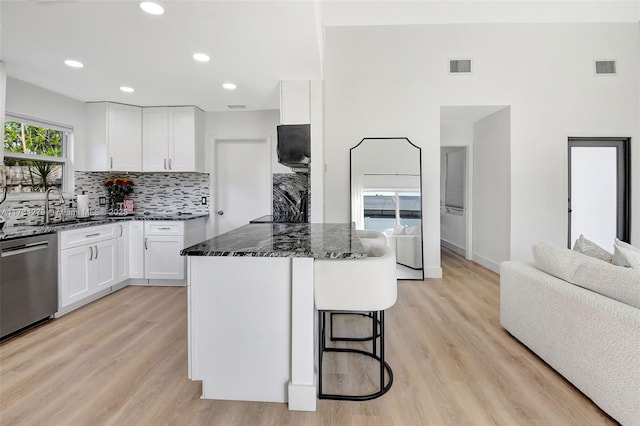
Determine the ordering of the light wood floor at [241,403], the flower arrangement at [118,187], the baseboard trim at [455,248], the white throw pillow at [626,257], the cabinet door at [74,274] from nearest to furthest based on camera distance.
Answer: the light wood floor at [241,403]
the white throw pillow at [626,257]
the cabinet door at [74,274]
the flower arrangement at [118,187]
the baseboard trim at [455,248]

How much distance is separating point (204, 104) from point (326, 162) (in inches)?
70.8

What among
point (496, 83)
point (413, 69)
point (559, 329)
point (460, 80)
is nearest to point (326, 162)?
point (413, 69)

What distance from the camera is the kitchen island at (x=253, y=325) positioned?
1.66 metres

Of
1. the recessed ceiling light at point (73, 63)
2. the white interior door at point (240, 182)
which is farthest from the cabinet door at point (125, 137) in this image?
the recessed ceiling light at point (73, 63)

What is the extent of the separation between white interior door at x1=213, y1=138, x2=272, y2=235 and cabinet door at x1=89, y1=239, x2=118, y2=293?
4.65 feet

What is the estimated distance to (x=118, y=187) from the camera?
4438 mm

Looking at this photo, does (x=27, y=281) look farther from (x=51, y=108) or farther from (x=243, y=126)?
(x=243, y=126)

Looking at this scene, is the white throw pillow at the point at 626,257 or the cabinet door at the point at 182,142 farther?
the cabinet door at the point at 182,142

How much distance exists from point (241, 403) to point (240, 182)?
11.6 ft

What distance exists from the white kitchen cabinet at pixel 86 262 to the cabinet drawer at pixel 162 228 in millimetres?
362

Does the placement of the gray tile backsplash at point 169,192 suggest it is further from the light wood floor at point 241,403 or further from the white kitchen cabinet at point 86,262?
the light wood floor at point 241,403

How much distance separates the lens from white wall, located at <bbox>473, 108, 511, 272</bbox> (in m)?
4.43

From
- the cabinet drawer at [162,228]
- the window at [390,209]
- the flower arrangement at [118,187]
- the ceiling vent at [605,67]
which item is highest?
the ceiling vent at [605,67]

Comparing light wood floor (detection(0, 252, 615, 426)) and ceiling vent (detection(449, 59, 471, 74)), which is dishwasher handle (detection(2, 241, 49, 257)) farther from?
ceiling vent (detection(449, 59, 471, 74))
